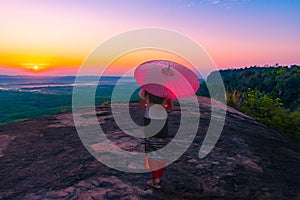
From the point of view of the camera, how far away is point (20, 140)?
215 inches

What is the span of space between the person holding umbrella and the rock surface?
30 cm

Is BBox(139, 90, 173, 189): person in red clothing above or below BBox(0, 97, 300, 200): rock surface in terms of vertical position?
above

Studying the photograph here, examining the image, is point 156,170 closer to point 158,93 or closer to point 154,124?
point 154,124

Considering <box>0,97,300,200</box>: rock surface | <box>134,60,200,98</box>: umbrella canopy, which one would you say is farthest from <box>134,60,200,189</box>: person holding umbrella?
<box>0,97,300,200</box>: rock surface

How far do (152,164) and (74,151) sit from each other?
173 cm

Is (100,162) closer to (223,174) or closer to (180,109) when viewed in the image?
(223,174)

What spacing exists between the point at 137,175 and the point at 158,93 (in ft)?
3.81

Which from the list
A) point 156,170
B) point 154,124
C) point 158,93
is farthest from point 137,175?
point 158,93

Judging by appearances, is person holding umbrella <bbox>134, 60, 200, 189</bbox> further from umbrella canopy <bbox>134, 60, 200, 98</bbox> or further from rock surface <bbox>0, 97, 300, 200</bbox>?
rock surface <bbox>0, 97, 300, 200</bbox>

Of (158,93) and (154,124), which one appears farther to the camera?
(154,124)

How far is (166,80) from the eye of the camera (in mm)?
3643

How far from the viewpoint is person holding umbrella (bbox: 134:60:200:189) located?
362 centimetres

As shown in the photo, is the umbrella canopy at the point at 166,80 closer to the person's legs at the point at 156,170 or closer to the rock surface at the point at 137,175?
the person's legs at the point at 156,170

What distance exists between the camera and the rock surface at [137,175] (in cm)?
342
